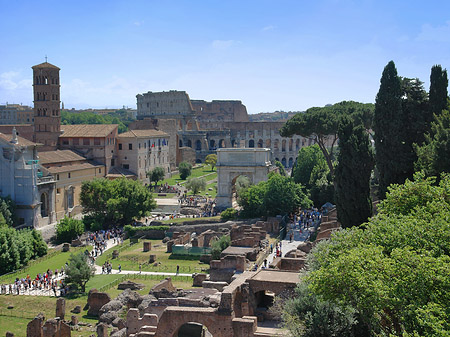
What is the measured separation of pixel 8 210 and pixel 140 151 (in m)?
23.1

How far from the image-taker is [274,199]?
41094mm

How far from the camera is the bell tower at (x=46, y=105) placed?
5550 cm

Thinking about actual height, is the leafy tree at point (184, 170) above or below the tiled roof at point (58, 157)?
below

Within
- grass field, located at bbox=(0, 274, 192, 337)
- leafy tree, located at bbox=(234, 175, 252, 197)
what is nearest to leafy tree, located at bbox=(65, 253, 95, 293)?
grass field, located at bbox=(0, 274, 192, 337)

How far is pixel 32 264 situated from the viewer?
33.9 metres

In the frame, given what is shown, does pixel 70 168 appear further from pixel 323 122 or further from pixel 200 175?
pixel 200 175

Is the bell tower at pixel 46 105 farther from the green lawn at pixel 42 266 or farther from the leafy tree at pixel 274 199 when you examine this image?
the leafy tree at pixel 274 199

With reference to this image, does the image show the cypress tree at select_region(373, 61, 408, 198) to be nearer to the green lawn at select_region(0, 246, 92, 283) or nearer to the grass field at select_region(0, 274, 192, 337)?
the grass field at select_region(0, 274, 192, 337)

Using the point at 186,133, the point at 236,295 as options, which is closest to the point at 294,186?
the point at 236,295

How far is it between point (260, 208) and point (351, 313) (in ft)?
84.2

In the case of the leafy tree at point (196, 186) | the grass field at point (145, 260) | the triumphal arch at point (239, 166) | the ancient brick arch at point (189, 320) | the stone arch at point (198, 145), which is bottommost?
the grass field at point (145, 260)

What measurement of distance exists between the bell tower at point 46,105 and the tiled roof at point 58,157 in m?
4.04

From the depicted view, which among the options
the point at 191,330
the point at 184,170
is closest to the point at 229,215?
the point at 191,330

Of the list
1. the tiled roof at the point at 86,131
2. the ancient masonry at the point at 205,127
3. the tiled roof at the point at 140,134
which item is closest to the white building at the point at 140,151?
the tiled roof at the point at 140,134
